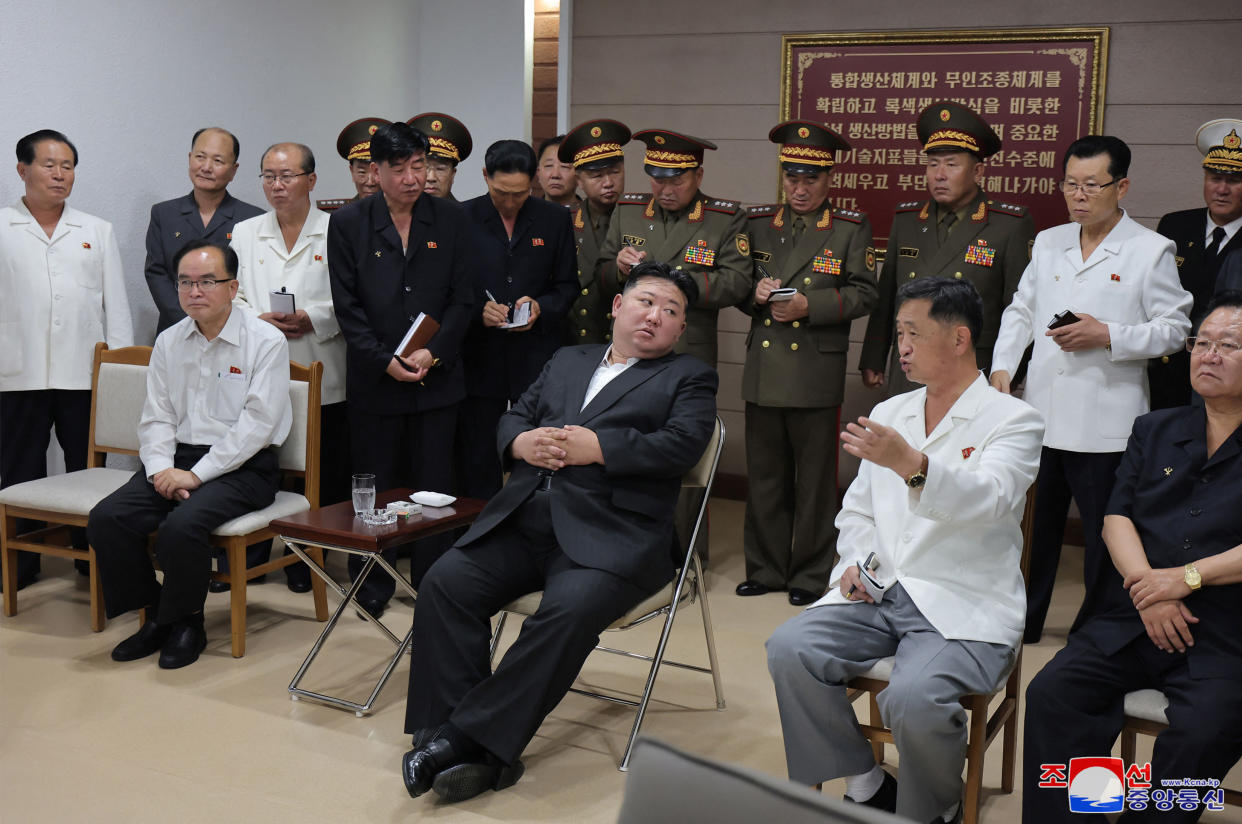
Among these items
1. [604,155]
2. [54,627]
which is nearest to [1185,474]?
[604,155]

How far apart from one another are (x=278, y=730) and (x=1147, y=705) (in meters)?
2.29

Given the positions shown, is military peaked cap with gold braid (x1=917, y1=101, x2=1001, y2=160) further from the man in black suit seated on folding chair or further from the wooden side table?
the wooden side table

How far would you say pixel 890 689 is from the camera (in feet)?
8.07

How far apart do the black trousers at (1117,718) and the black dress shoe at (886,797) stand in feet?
1.06

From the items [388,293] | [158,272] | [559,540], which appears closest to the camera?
[559,540]

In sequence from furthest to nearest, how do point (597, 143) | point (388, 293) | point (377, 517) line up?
point (597, 143) < point (388, 293) < point (377, 517)

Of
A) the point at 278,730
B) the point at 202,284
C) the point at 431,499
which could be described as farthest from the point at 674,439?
the point at 202,284

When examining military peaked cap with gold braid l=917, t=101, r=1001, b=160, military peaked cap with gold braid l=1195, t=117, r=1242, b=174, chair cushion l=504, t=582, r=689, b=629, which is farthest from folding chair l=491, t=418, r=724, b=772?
military peaked cap with gold braid l=1195, t=117, r=1242, b=174

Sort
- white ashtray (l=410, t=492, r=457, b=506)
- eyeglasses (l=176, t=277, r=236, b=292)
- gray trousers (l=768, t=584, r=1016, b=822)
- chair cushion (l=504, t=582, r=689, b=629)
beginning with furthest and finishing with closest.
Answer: eyeglasses (l=176, t=277, r=236, b=292) < white ashtray (l=410, t=492, r=457, b=506) < chair cushion (l=504, t=582, r=689, b=629) < gray trousers (l=768, t=584, r=1016, b=822)

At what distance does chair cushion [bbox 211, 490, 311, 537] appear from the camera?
12.4 ft

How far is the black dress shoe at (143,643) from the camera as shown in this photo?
3.77 meters

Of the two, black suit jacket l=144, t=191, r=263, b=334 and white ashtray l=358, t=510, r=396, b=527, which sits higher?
black suit jacket l=144, t=191, r=263, b=334

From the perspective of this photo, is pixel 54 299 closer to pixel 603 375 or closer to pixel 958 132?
pixel 603 375

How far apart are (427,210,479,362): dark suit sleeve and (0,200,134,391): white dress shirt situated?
1428mm
